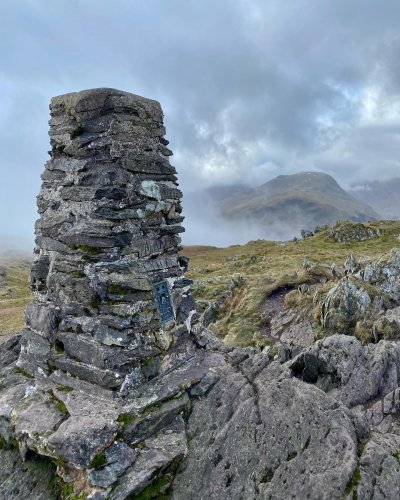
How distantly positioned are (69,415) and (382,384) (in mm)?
13876

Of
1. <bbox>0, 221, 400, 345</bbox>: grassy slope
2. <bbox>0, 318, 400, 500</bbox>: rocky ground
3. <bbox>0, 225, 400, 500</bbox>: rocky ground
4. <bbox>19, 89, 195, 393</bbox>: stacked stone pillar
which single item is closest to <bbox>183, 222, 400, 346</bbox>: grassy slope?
<bbox>0, 221, 400, 345</bbox>: grassy slope

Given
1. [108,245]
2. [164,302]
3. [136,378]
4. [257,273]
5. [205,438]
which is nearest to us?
[205,438]

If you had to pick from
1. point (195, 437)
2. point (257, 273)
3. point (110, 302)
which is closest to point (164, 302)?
point (110, 302)

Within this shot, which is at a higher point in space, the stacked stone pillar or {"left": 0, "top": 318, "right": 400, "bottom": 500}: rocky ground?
the stacked stone pillar

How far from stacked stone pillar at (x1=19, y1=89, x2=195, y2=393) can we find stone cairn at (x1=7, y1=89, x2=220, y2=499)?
2 cm

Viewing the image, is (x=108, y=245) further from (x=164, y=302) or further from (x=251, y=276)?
(x=251, y=276)

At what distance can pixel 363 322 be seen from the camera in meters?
25.7

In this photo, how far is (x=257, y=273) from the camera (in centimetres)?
5419

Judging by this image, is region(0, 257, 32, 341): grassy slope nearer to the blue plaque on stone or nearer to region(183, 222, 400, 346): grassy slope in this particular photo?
region(183, 222, 400, 346): grassy slope

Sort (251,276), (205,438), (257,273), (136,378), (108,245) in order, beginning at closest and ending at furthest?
(205,438), (136,378), (108,245), (251,276), (257,273)

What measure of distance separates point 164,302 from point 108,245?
6.20 ft

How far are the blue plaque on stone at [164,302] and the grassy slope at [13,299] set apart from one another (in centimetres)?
2316

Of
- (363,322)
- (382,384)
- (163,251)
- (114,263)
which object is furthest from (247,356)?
(363,322)

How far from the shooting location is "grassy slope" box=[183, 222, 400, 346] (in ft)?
107
